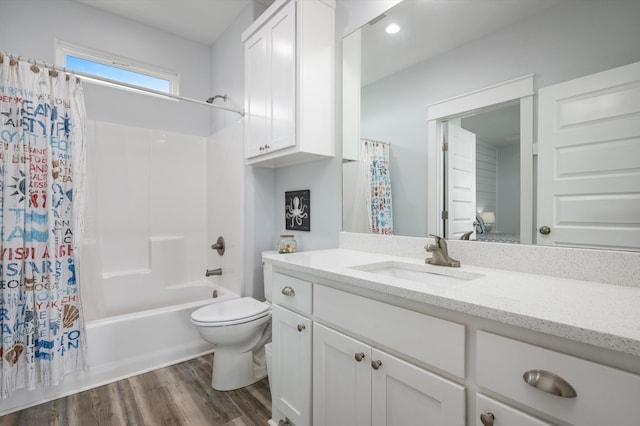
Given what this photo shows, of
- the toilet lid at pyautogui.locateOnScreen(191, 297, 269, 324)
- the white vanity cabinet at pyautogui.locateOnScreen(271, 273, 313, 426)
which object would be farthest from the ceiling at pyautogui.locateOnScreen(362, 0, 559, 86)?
the toilet lid at pyautogui.locateOnScreen(191, 297, 269, 324)

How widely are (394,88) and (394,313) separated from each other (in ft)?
3.94

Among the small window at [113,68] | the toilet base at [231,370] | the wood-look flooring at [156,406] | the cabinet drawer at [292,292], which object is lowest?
the wood-look flooring at [156,406]

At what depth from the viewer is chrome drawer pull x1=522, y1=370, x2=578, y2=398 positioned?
0.60m

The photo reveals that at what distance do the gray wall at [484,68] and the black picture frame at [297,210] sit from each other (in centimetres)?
66

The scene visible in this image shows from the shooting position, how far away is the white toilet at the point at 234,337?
1.81 m

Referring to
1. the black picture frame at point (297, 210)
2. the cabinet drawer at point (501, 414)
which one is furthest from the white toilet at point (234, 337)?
the cabinet drawer at point (501, 414)

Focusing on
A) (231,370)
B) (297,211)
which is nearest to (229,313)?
(231,370)

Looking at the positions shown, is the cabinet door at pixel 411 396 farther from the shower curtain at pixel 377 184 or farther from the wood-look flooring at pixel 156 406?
the wood-look flooring at pixel 156 406

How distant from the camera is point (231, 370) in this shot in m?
1.90

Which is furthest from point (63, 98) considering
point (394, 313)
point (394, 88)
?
point (394, 313)

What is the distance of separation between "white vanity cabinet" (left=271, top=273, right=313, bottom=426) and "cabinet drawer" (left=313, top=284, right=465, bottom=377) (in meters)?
0.12

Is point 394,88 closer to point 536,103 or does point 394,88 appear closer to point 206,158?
point 536,103

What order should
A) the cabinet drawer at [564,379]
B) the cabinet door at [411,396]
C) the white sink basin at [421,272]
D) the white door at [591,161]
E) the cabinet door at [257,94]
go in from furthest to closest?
1. the cabinet door at [257,94]
2. the white sink basin at [421,272]
3. the white door at [591,161]
4. the cabinet door at [411,396]
5. the cabinet drawer at [564,379]

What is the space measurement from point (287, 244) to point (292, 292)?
2.73ft
